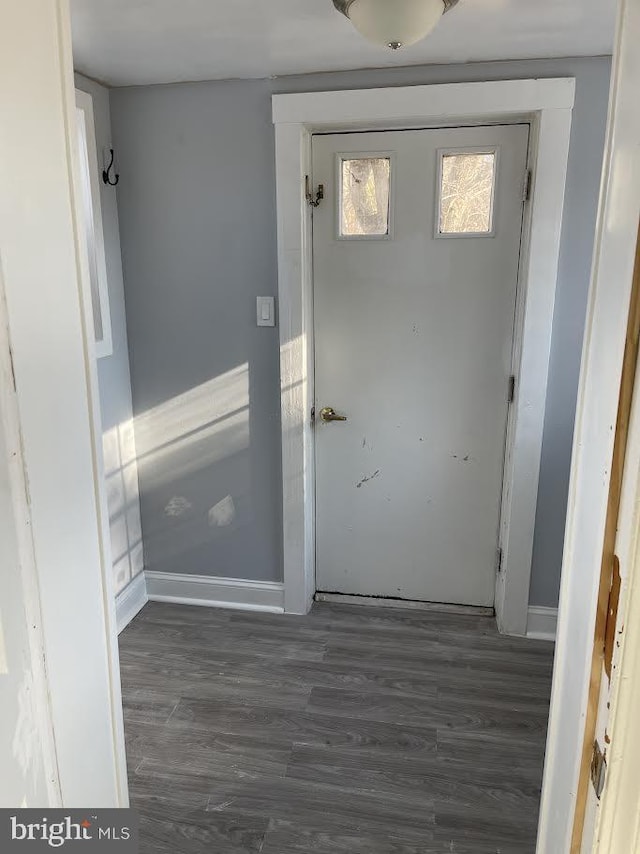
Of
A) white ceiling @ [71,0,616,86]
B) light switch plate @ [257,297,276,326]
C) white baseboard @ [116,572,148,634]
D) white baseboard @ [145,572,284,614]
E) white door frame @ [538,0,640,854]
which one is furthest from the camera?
white baseboard @ [145,572,284,614]

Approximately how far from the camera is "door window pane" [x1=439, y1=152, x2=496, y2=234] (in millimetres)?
2373

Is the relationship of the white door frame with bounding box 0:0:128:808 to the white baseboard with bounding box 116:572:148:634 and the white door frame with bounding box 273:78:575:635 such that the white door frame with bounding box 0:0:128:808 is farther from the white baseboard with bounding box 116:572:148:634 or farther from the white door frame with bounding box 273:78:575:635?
the white baseboard with bounding box 116:572:148:634

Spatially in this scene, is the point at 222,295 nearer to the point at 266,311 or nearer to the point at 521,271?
the point at 266,311

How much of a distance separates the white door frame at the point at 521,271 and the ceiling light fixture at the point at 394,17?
1.99 feet

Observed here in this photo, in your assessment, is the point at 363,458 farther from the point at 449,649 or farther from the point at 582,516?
the point at 582,516

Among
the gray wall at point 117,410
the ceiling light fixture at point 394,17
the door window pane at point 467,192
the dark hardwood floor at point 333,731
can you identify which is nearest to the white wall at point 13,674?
the dark hardwood floor at point 333,731

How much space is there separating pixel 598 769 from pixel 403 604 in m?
2.18

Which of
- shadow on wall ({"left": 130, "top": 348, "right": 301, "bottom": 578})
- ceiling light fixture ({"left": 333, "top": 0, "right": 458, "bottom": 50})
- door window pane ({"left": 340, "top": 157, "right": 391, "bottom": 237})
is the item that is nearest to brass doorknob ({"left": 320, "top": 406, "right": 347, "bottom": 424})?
shadow on wall ({"left": 130, "top": 348, "right": 301, "bottom": 578})

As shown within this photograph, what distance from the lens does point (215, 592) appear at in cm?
291

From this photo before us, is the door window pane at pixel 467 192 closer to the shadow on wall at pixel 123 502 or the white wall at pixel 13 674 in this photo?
the shadow on wall at pixel 123 502

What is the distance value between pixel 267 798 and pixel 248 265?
1.92m

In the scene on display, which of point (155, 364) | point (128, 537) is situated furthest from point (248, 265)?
point (128, 537)

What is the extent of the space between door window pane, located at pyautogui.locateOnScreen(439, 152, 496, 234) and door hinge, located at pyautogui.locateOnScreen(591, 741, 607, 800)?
6.73ft

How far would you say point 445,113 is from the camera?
223 cm
